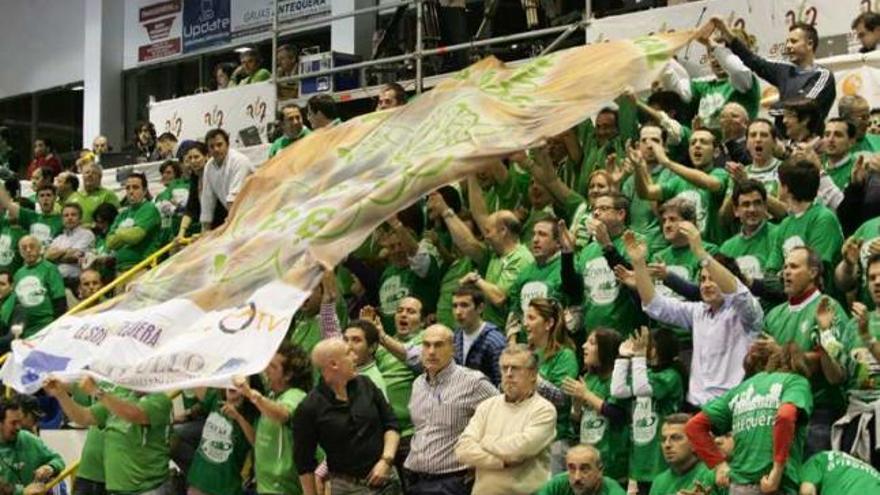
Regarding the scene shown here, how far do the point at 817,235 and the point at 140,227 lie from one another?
24.3 feet

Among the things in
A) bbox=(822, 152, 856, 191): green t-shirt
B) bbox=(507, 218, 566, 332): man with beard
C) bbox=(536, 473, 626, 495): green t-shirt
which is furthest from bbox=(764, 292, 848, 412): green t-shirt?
bbox=(507, 218, 566, 332): man with beard

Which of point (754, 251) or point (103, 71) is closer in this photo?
point (754, 251)

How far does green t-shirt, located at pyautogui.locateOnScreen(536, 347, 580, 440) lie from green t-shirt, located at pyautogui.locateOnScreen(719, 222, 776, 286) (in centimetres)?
108

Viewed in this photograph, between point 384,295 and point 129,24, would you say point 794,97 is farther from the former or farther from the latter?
point 129,24

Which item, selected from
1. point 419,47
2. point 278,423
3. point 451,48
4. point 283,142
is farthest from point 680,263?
A: point 419,47

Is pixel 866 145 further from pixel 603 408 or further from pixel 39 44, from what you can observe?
pixel 39 44

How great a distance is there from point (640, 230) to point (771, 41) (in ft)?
9.43

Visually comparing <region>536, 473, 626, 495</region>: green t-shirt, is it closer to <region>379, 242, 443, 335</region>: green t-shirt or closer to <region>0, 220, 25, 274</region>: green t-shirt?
<region>379, 242, 443, 335</region>: green t-shirt

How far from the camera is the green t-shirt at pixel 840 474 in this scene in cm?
752

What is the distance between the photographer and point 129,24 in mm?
24109

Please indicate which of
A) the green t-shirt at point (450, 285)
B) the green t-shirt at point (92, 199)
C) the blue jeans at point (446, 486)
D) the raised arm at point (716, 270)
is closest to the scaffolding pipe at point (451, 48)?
the green t-shirt at point (92, 199)

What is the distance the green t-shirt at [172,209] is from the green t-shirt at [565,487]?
7.12 metres

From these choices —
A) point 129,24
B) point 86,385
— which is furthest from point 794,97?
point 129,24

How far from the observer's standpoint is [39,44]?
25609mm
